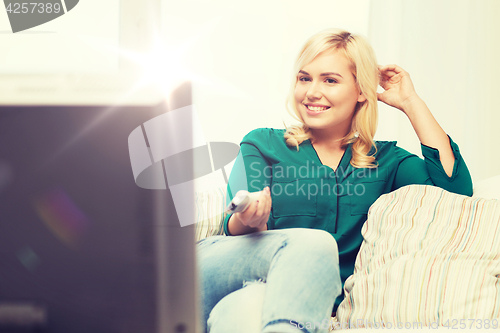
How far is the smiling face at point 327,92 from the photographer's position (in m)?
1.26

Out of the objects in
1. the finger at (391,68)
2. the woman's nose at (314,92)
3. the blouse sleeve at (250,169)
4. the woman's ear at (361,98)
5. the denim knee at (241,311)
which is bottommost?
the denim knee at (241,311)

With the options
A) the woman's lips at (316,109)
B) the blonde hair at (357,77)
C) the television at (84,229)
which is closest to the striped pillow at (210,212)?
the blonde hair at (357,77)

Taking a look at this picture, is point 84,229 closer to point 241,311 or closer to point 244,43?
point 241,311

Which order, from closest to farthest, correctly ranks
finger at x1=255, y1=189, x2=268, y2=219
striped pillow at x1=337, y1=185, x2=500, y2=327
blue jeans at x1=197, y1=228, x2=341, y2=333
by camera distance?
blue jeans at x1=197, y1=228, x2=341, y2=333, finger at x1=255, y1=189, x2=268, y2=219, striped pillow at x1=337, y1=185, x2=500, y2=327

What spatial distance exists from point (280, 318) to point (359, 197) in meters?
0.70

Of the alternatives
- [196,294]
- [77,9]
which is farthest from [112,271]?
[77,9]

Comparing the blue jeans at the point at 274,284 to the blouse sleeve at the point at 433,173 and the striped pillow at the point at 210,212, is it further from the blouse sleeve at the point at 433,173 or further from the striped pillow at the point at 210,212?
the blouse sleeve at the point at 433,173

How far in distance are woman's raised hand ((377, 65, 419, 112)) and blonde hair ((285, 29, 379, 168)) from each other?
2.5 inches

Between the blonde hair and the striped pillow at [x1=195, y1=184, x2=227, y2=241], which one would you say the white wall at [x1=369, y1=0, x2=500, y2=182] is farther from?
the striped pillow at [x1=195, y1=184, x2=227, y2=241]

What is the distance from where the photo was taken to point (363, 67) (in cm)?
129

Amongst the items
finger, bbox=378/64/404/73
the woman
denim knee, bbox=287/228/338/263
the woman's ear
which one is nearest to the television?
denim knee, bbox=287/228/338/263

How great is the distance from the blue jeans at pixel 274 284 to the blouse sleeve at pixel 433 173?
2.28ft

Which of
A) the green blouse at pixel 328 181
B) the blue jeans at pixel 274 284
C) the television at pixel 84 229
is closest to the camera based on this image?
the television at pixel 84 229

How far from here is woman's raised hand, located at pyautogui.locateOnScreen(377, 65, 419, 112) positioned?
132cm
